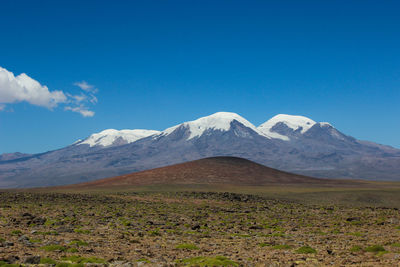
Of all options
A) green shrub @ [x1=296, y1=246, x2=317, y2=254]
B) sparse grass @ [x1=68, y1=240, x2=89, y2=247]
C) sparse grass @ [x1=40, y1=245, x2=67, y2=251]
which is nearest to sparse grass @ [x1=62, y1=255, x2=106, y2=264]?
sparse grass @ [x1=40, y1=245, x2=67, y2=251]

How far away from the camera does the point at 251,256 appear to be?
2123 cm

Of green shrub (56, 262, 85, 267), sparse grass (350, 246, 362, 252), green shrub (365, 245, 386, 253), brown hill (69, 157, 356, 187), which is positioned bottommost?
sparse grass (350, 246, 362, 252)

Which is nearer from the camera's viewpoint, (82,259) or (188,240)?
(82,259)

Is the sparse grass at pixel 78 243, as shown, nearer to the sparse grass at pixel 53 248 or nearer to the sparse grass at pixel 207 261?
the sparse grass at pixel 53 248

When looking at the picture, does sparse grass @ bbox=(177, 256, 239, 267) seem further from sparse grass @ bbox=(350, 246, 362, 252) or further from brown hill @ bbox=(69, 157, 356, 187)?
brown hill @ bbox=(69, 157, 356, 187)

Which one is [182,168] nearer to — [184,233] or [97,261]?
[184,233]

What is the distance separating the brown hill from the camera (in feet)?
429

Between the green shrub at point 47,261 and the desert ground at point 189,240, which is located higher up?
the green shrub at point 47,261

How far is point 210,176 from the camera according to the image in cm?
14275

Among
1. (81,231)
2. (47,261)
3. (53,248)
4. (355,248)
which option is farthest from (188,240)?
(47,261)

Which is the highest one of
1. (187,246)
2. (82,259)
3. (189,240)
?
(82,259)

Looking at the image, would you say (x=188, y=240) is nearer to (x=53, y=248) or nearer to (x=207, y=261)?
(x=207, y=261)

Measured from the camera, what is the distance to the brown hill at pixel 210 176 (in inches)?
5153

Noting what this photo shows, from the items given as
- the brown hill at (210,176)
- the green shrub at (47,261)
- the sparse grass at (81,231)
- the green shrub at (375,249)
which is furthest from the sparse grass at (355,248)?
the brown hill at (210,176)
